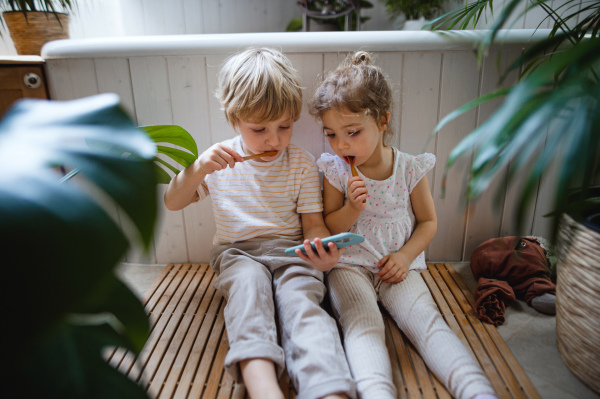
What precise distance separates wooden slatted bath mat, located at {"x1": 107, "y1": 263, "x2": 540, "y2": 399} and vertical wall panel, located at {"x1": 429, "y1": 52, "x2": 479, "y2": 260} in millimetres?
102

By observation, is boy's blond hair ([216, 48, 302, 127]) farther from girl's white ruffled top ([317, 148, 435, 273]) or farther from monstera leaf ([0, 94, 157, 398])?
monstera leaf ([0, 94, 157, 398])

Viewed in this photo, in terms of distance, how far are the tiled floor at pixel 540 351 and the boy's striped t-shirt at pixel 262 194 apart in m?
0.30

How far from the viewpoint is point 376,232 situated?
40.1 inches

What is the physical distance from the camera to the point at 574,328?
0.74 meters

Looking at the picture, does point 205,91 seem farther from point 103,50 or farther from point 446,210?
point 446,210

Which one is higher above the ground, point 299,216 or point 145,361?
point 299,216

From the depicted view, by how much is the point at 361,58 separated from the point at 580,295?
683 mm

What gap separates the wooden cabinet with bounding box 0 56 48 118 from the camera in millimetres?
1019

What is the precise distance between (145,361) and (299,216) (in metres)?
0.50

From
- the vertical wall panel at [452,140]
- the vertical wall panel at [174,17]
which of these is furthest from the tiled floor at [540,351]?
the vertical wall panel at [174,17]

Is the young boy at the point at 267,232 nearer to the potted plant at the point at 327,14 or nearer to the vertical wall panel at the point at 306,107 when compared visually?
the vertical wall panel at the point at 306,107

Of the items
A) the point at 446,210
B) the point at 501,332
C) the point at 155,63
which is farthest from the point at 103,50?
the point at 501,332

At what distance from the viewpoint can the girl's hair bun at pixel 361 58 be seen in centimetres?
94

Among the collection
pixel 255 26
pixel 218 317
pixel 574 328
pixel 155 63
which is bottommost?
pixel 218 317
